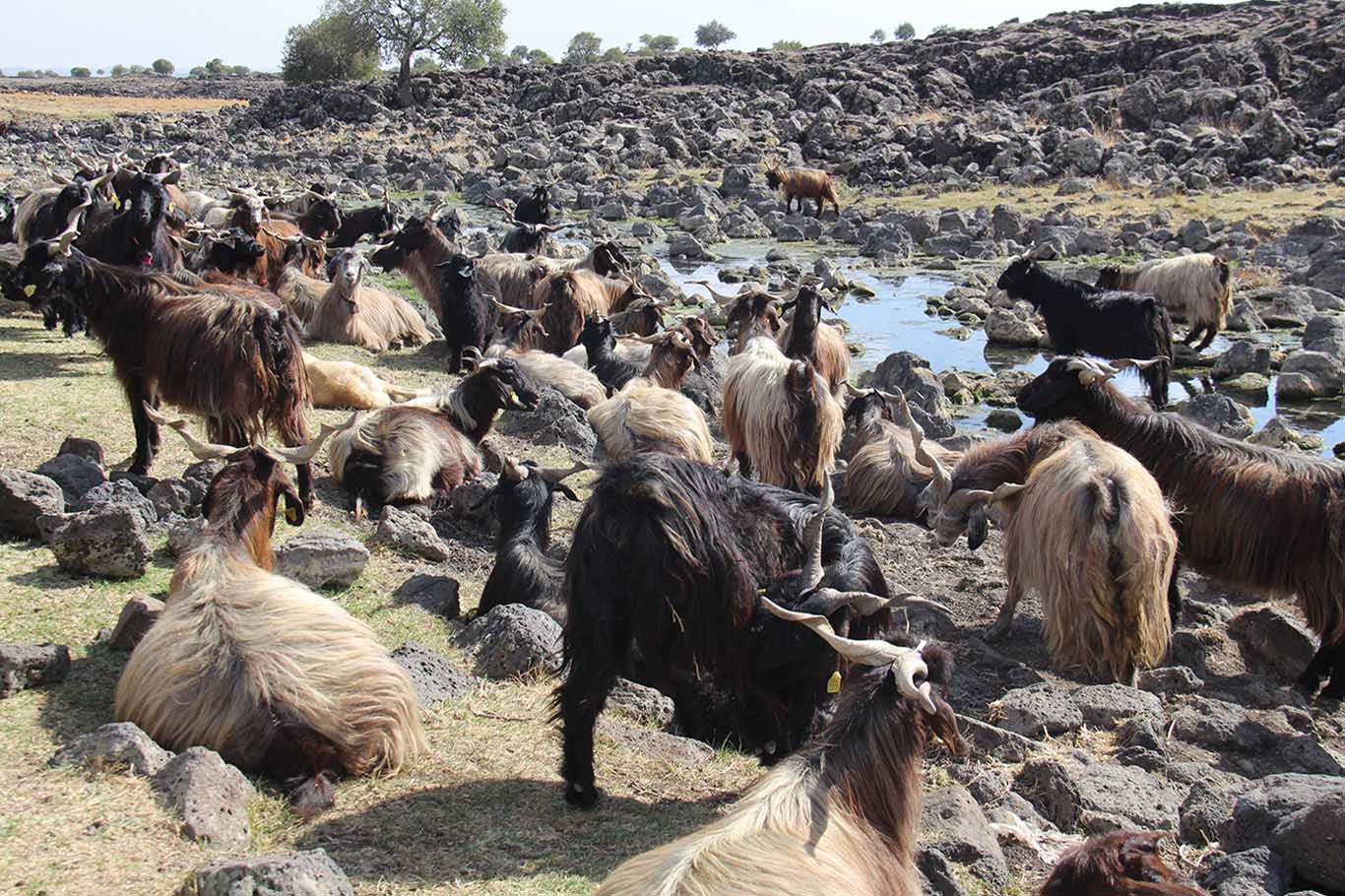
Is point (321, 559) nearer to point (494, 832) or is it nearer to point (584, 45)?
point (494, 832)

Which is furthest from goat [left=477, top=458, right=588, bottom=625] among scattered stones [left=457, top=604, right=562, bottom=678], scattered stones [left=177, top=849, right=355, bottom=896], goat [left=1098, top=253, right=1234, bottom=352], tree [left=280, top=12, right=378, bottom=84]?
tree [left=280, top=12, right=378, bottom=84]

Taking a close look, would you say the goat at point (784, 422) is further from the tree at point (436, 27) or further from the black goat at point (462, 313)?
the tree at point (436, 27)

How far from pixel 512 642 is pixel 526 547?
3.41ft

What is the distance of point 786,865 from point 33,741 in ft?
9.50

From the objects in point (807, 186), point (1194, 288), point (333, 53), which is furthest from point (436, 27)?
point (1194, 288)

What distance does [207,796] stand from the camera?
3887mm

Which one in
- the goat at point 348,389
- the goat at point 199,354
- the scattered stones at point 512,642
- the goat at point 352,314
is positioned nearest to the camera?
the scattered stones at point 512,642

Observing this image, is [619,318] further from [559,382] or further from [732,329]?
[559,382]

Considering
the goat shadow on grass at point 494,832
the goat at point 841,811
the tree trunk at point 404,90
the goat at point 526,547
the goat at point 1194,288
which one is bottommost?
the goat shadow on grass at point 494,832

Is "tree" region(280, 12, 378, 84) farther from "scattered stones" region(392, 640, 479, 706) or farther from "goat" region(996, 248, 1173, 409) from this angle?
"scattered stones" region(392, 640, 479, 706)

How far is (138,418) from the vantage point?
747 cm

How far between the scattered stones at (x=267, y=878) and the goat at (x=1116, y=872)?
203 centimetres

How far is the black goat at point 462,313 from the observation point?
12.1 meters

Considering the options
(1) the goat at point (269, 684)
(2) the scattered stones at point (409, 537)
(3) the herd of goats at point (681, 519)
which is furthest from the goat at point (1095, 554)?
(1) the goat at point (269, 684)
